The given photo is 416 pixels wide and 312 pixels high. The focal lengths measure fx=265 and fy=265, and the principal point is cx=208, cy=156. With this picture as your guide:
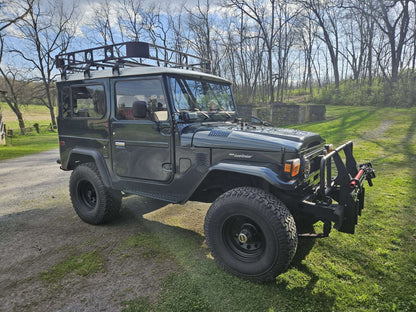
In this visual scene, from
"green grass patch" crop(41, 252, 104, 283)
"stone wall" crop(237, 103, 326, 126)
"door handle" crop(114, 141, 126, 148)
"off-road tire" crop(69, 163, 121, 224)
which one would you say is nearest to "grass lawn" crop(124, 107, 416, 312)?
"off-road tire" crop(69, 163, 121, 224)

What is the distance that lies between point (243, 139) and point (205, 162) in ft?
1.77

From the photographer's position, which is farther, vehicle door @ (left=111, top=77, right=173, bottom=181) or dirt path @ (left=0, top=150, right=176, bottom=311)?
vehicle door @ (left=111, top=77, right=173, bottom=181)

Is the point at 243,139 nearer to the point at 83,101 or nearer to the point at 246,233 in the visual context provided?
the point at 246,233

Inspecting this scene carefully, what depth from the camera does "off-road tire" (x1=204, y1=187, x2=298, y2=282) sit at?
257 cm

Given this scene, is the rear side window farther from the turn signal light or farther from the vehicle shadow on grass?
the turn signal light

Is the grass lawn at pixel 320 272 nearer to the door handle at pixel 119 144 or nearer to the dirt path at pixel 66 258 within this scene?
the dirt path at pixel 66 258

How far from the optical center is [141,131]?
3.53 metres

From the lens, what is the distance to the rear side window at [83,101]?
12.8 ft

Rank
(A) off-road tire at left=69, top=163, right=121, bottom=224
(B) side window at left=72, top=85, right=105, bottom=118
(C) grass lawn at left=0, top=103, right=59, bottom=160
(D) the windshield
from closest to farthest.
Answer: (D) the windshield, (B) side window at left=72, top=85, right=105, bottom=118, (A) off-road tire at left=69, top=163, right=121, bottom=224, (C) grass lawn at left=0, top=103, right=59, bottom=160

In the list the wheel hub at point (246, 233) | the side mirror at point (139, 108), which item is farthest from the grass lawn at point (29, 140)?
the wheel hub at point (246, 233)

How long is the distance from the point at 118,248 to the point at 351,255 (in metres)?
2.94

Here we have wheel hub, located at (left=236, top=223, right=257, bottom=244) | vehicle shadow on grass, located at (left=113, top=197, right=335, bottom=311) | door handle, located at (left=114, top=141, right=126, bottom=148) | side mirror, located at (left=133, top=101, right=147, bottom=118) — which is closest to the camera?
vehicle shadow on grass, located at (left=113, top=197, right=335, bottom=311)

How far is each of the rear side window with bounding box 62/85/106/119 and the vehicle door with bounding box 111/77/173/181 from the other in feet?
1.07

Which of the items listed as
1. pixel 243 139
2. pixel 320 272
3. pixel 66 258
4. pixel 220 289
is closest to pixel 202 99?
pixel 243 139
